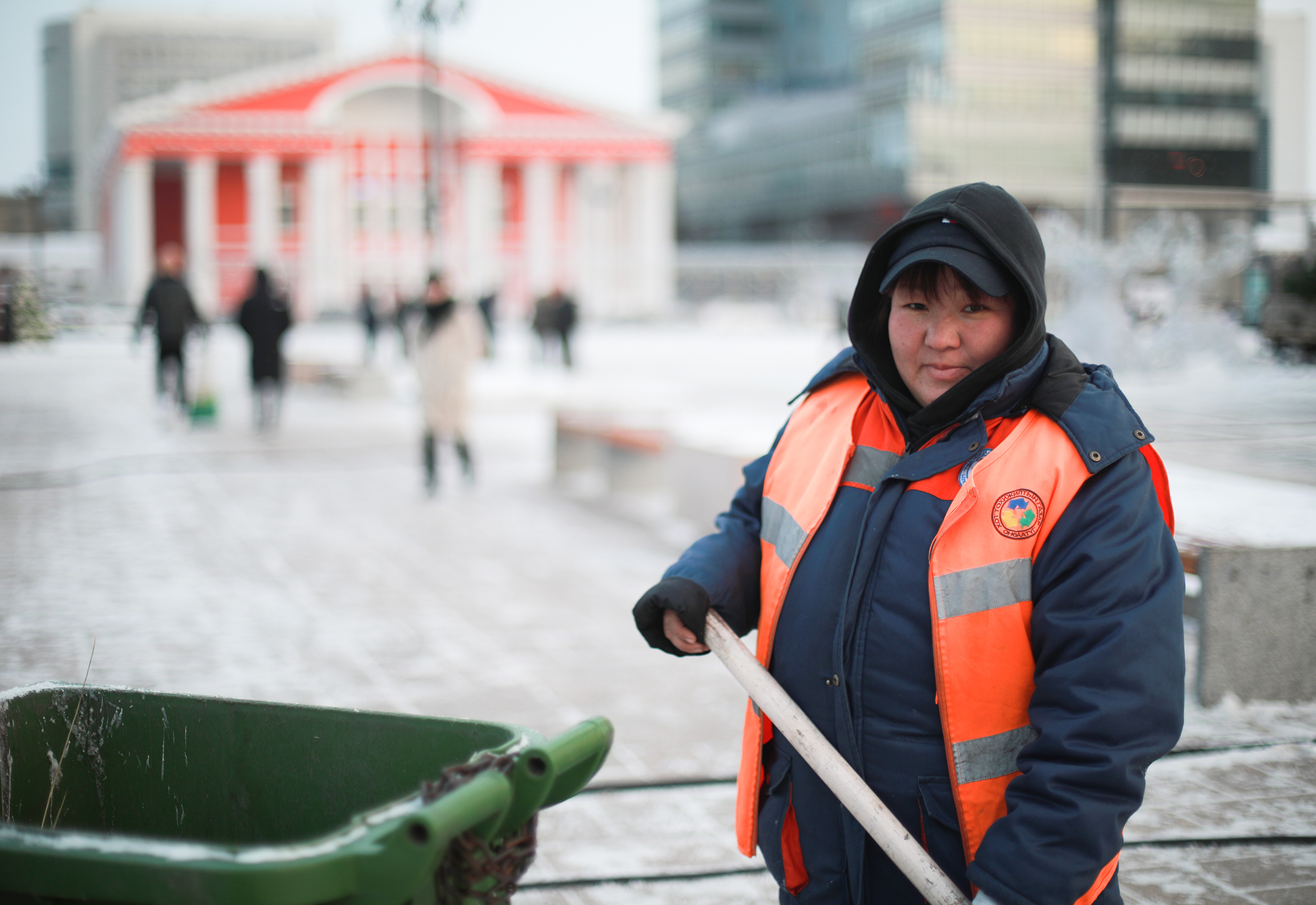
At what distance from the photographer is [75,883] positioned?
1.45 m

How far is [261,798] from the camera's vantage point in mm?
2027

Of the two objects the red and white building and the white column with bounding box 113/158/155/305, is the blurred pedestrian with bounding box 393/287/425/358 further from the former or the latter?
the white column with bounding box 113/158/155/305

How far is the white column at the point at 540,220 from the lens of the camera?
57.8 m

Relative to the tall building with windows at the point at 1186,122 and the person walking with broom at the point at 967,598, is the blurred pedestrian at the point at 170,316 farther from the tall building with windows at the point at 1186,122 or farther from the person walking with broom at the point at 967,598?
the person walking with broom at the point at 967,598

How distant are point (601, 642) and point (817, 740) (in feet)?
13.0

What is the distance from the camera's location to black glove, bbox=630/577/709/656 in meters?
2.06

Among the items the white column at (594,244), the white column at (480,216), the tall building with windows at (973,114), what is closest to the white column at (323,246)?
the white column at (480,216)

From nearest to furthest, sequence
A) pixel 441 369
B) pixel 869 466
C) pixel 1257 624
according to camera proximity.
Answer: pixel 869 466 < pixel 1257 624 < pixel 441 369

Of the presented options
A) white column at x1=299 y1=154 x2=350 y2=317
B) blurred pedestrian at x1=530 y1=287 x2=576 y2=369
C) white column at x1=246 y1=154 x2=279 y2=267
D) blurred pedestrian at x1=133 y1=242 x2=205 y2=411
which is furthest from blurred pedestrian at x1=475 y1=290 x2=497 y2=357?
white column at x1=246 y1=154 x2=279 y2=267

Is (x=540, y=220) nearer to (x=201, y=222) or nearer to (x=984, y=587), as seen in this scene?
(x=201, y=222)

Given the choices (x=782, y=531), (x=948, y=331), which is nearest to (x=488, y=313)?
(x=782, y=531)

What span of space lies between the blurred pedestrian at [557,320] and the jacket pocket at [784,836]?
22269mm

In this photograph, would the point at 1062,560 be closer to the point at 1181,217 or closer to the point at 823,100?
the point at 1181,217

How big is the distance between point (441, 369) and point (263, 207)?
162 feet
